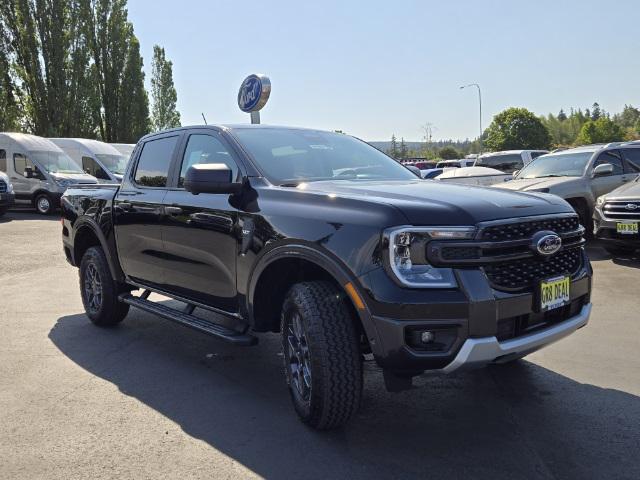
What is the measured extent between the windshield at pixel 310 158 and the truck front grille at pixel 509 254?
1352 mm

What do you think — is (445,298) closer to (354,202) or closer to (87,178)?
(354,202)

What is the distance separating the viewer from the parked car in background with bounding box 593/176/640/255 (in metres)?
8.34

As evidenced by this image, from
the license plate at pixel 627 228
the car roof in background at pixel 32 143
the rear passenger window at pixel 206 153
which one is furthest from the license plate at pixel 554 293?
the car roof in background at pixel 32 143

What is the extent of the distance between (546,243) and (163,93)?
51602mm

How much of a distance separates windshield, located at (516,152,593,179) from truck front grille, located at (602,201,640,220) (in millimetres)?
1934

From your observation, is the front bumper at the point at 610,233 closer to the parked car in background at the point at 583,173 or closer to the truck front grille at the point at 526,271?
the parked car in background at the point at 583,173

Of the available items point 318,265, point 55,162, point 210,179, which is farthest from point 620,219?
point 55,162

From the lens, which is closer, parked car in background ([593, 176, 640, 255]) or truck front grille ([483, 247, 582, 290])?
truck front grille ([483, 247, 582, 290])

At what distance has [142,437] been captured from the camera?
345cm

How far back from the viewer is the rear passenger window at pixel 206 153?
167 inches

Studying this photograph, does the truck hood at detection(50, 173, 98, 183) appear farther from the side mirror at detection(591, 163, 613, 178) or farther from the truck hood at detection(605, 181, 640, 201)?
the truck hood at detection(605, 181, 640, 201)

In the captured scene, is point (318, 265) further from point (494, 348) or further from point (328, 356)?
point (494, 348)

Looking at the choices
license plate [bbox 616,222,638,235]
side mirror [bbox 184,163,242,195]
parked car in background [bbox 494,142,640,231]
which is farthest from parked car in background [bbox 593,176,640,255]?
side mirror [bbox 184,163,242,195]

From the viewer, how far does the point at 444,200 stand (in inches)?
126
